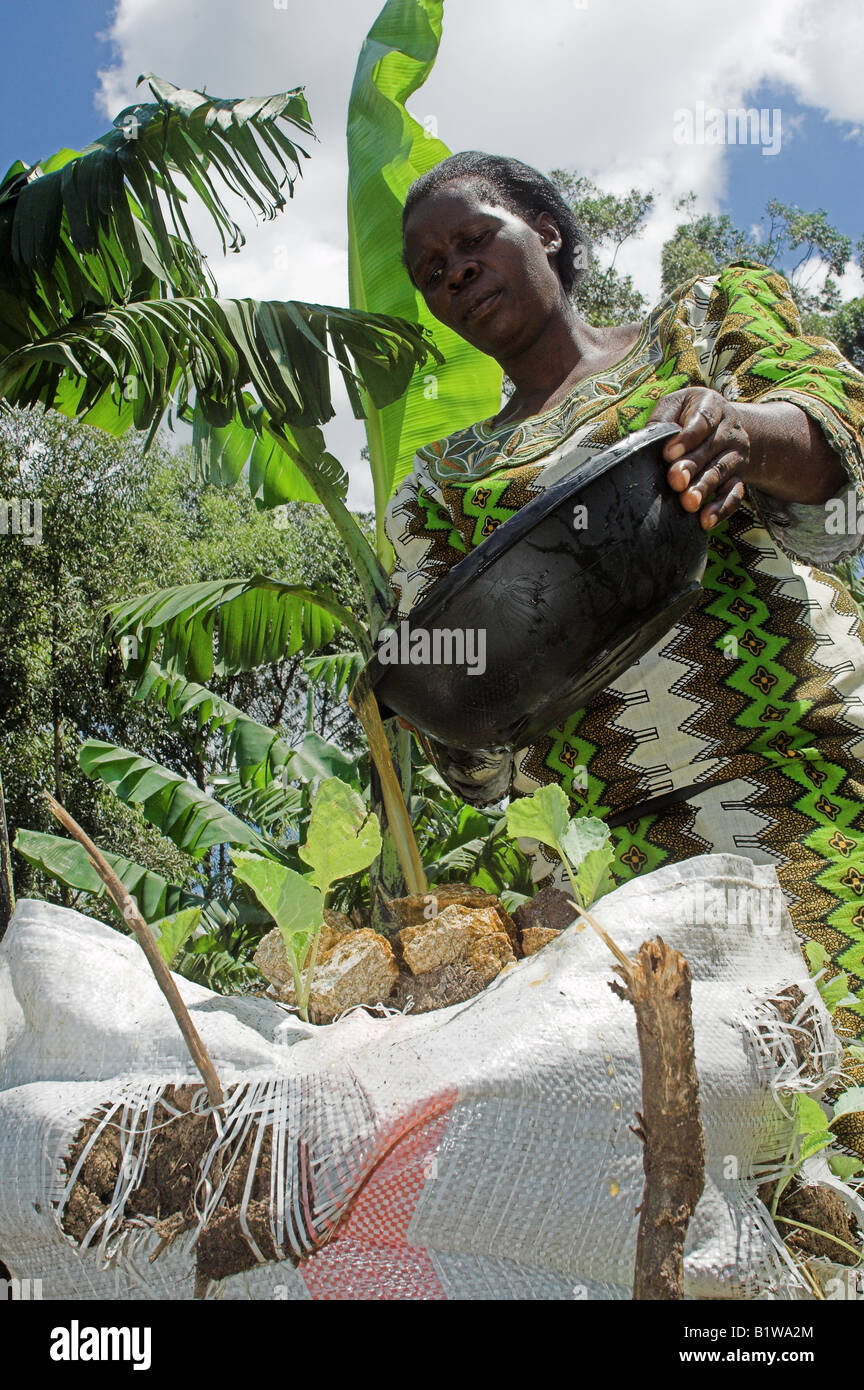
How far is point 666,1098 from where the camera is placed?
2.00ft

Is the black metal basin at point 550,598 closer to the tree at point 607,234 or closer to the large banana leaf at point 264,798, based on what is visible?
the large banana leaf at point 264,798

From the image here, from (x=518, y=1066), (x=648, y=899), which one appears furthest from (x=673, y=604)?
(x=518, y=1066)

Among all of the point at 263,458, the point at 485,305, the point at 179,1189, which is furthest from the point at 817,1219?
the point at 263,458

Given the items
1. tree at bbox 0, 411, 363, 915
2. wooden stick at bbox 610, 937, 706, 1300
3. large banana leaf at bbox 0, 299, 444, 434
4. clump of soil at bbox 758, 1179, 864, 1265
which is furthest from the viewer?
tree at bbox 0, 411, 363, 915

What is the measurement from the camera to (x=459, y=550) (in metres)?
1.33

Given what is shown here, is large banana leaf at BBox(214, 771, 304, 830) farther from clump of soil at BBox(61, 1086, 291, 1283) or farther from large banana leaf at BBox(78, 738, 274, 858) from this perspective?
clump of soil at BBox(61, 1086, 291, 1283)

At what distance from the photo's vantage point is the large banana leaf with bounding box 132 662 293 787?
4.91 metres

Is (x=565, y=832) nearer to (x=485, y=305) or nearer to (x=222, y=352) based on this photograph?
(x=485, y=305)

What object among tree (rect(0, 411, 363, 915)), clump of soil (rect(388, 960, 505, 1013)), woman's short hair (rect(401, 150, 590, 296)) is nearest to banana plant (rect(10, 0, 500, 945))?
woman's short hair (rect(401, 150, 590, 296))

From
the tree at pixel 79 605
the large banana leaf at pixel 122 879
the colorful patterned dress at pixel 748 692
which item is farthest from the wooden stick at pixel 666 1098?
the tree at pixel 79 605

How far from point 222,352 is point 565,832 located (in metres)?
2.68

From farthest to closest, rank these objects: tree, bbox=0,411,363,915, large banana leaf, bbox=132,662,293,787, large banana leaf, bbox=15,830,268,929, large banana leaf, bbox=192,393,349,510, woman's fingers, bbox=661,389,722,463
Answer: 1. tree, bbox=0,411,363,915
2. large banana leaf, bbox=132,662,293,787
3. large banana leaf, bbox=15,830,268,929
4. large banana leaf, bbox=192,393,349,510
5. woman's fingers, bbox=661,389,722,463

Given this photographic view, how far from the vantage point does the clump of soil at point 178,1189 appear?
649 mm

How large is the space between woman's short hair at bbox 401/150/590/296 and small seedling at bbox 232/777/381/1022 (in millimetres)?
915
